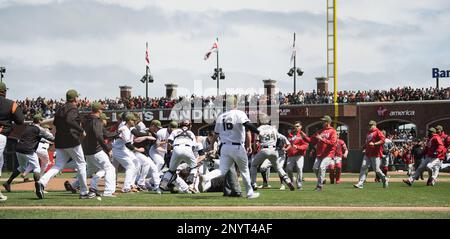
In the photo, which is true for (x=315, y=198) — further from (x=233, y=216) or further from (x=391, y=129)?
(x=391, y=129)

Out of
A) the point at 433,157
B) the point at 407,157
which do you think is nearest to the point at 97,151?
the point at 433,157

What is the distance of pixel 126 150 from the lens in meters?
15.2

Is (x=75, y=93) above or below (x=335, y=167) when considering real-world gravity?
above

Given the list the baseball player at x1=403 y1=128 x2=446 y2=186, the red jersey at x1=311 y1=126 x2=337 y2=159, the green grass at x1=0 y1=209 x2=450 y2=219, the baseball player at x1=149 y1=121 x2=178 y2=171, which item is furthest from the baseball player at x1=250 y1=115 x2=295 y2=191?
the green grass at x1=0 y1=209 x2=450 y2=219

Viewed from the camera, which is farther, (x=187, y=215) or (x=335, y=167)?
(x=335, y=167)

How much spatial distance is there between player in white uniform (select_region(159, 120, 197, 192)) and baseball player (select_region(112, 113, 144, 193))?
29.9 inches

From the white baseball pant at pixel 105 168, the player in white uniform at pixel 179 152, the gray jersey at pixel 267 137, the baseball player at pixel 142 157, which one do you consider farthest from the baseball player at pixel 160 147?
the white baseball pant at pixel 105 168

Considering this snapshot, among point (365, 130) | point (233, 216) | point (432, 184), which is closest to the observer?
point (233, 216)

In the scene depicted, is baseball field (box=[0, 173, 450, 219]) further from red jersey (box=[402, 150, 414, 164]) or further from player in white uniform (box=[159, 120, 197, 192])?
red jersey (box=[402, 150, 414, 164])

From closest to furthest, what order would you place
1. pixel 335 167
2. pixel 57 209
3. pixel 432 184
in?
pixel 57 209, pixel 432 184, pixel 335 167

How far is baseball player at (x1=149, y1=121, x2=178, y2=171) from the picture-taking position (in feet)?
55.3

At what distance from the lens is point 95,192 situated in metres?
13.5
